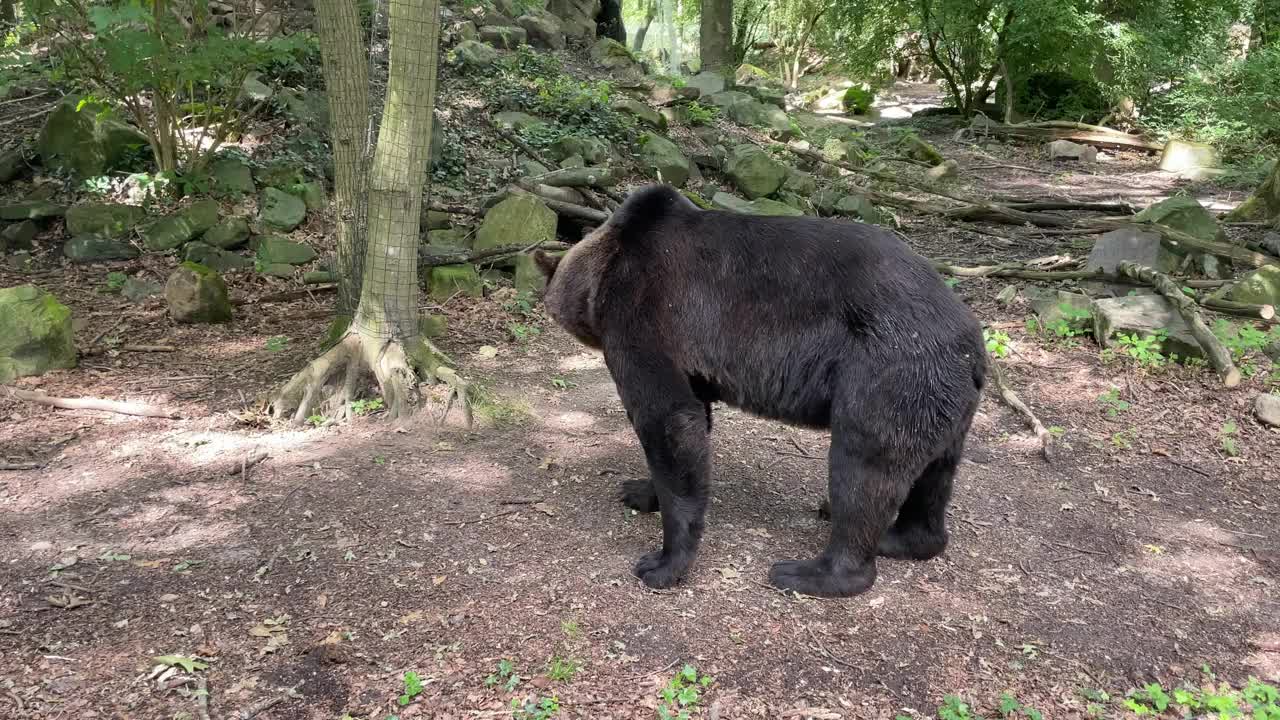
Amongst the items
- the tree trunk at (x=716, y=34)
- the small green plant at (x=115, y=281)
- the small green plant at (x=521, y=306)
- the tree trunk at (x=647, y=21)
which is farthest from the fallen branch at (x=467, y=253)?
the tree trunk at (x=647, y=21)

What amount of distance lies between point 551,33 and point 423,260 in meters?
11.0

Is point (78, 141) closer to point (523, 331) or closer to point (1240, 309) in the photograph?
point (523, 331)

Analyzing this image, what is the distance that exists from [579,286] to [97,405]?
3.49 m

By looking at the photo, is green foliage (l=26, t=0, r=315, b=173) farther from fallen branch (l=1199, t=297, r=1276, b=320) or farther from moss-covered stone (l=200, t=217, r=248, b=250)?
fallen branch (l=1199, t=297, r=1276, b=320)

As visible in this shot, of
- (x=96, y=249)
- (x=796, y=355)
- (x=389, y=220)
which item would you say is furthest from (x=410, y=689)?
(x=96, y=249)

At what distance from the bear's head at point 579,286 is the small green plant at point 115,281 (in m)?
5.40

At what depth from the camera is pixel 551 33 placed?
57.1ft

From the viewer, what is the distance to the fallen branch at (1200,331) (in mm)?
6648

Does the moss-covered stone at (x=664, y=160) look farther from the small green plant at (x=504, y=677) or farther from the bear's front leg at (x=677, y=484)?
the small green plant at (x=504, y=677)

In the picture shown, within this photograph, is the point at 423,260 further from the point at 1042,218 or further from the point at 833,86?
the point at 833,86

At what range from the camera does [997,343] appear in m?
7.37

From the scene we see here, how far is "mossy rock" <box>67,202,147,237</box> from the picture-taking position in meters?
8.55

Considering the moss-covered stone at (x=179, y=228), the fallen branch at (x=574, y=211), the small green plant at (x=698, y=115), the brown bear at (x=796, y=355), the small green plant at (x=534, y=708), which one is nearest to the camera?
the small green plant at (x=534, y=708)

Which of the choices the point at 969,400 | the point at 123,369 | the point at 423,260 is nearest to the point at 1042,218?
the point at 423,260
